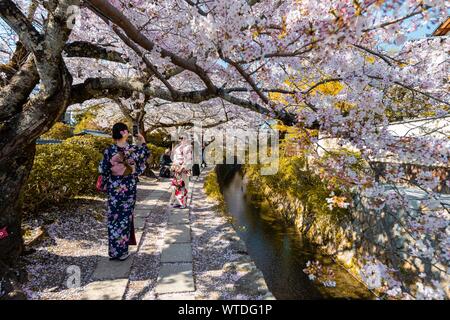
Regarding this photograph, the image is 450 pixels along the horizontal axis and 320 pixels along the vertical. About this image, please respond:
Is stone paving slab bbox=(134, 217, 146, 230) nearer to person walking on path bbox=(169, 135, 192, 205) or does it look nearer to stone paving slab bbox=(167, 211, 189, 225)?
stone paving slab bbox=(167, 211, 189, 225)

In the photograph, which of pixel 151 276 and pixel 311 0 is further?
pixel 151 276

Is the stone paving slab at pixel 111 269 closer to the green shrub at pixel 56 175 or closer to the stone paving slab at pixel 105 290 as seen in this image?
the stone paving slab at pixel 105 290

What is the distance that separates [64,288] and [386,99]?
15.6 feet

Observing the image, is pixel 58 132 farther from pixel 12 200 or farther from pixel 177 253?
pixel 177 253

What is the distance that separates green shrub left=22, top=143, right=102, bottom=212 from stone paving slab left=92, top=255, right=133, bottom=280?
2.05 meters

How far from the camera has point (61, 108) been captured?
3424mm

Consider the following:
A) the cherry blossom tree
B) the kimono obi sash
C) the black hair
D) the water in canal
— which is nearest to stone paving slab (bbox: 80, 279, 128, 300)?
the cherry blossom tree

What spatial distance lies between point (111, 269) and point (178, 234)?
183cm

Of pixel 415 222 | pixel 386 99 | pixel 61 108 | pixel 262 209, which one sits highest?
pixel 386 99

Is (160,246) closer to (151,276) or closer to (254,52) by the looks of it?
(151,276)

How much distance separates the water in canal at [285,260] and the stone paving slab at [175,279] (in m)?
1.87

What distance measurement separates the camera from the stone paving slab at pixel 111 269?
3791 mm

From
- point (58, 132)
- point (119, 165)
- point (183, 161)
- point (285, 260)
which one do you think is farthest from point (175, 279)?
point (58, 132)

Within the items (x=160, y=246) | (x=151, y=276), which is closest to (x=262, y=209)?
(x=160, y=246)
